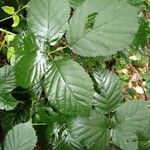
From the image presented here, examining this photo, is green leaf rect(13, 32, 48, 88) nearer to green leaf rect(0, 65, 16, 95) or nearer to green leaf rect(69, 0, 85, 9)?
green leaf rect(0, 65, 16, 95)

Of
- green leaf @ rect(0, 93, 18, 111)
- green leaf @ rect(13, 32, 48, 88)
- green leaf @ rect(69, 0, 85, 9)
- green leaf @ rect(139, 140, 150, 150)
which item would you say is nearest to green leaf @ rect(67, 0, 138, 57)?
green leaf @ rect(13, 32, 48, 88)

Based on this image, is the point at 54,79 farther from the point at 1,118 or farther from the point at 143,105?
the point at 1,118

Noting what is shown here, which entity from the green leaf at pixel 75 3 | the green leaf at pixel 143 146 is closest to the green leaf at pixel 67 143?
the green leaf at pixel 143 146

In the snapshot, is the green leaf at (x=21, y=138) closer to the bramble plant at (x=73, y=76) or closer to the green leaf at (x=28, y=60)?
the bramble plant at (x=73, y=76)

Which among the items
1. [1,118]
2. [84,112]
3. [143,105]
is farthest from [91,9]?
[1,118]

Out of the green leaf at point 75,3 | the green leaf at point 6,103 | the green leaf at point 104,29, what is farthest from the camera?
the green leaf at point 75,3
